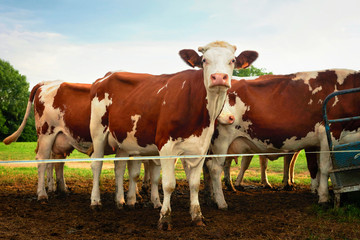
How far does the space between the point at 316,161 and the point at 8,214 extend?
631cm

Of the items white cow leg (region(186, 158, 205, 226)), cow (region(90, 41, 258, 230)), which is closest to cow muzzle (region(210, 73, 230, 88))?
cow (region(90, 41, 258, 230))

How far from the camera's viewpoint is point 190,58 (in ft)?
18.8

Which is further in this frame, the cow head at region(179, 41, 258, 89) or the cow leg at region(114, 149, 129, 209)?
the cow leg at region(114, 149, 129, 209)

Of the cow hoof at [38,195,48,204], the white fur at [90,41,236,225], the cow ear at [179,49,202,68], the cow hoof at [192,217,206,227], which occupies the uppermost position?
the cow ear at [179,49,202,68]

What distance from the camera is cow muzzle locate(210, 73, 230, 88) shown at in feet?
15.9

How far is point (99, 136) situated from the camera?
7145 millimetres

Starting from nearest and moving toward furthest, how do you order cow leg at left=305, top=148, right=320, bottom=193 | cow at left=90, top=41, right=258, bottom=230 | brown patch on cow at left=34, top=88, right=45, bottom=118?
1. cow at left=90, top=41, right=258, bottom=230
2. cow leg at left=305, top=148, right=320, bottom=193
3. brown patch on cow at left=34, top=88, right=45, bottom=118

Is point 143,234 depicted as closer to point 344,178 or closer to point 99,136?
point 99,136

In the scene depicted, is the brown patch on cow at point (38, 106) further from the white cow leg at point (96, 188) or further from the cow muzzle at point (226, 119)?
the cow muzzle at point (226, 119)

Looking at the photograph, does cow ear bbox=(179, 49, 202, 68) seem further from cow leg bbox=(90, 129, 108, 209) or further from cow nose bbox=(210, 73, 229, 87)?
cow leg bbox=(90, 129, 108, 209)

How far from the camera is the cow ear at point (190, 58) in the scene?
5.70m

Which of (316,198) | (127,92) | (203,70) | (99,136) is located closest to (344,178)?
(316,198)

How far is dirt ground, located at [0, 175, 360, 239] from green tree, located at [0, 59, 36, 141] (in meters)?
44.4

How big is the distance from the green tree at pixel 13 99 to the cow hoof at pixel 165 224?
4672 centimetres
